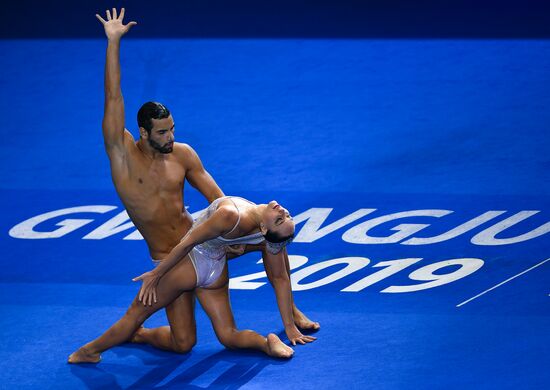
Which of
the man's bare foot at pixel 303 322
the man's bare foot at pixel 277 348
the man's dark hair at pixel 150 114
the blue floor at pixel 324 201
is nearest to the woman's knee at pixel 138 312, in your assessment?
the blue floor at pixel 324 201

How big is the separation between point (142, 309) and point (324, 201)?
2850 millimetres

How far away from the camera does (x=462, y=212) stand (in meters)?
9.58

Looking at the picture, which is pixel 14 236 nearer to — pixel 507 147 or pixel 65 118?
pixel 65 118

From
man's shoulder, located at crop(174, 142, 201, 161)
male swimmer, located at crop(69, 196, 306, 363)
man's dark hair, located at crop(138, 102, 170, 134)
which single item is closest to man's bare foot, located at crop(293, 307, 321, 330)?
male swimmer, located at crop(69, 196, 306, 363)

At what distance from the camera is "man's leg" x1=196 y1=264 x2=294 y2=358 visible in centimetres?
758

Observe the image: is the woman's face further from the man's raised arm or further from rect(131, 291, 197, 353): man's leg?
the man's raised arm

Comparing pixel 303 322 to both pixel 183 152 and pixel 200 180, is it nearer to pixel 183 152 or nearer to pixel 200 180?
pixel 200 180

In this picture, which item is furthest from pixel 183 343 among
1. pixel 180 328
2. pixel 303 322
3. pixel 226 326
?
pixel 303 322

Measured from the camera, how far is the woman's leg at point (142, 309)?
7.51 metres

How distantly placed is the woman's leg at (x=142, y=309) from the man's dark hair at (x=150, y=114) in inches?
34.9

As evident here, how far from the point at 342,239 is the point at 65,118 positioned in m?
4.01

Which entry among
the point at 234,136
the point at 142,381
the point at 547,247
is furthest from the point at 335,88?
the point at 142,381

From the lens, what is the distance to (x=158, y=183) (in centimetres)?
761

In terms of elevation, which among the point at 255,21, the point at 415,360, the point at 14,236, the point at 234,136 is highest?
the point at 255,21
